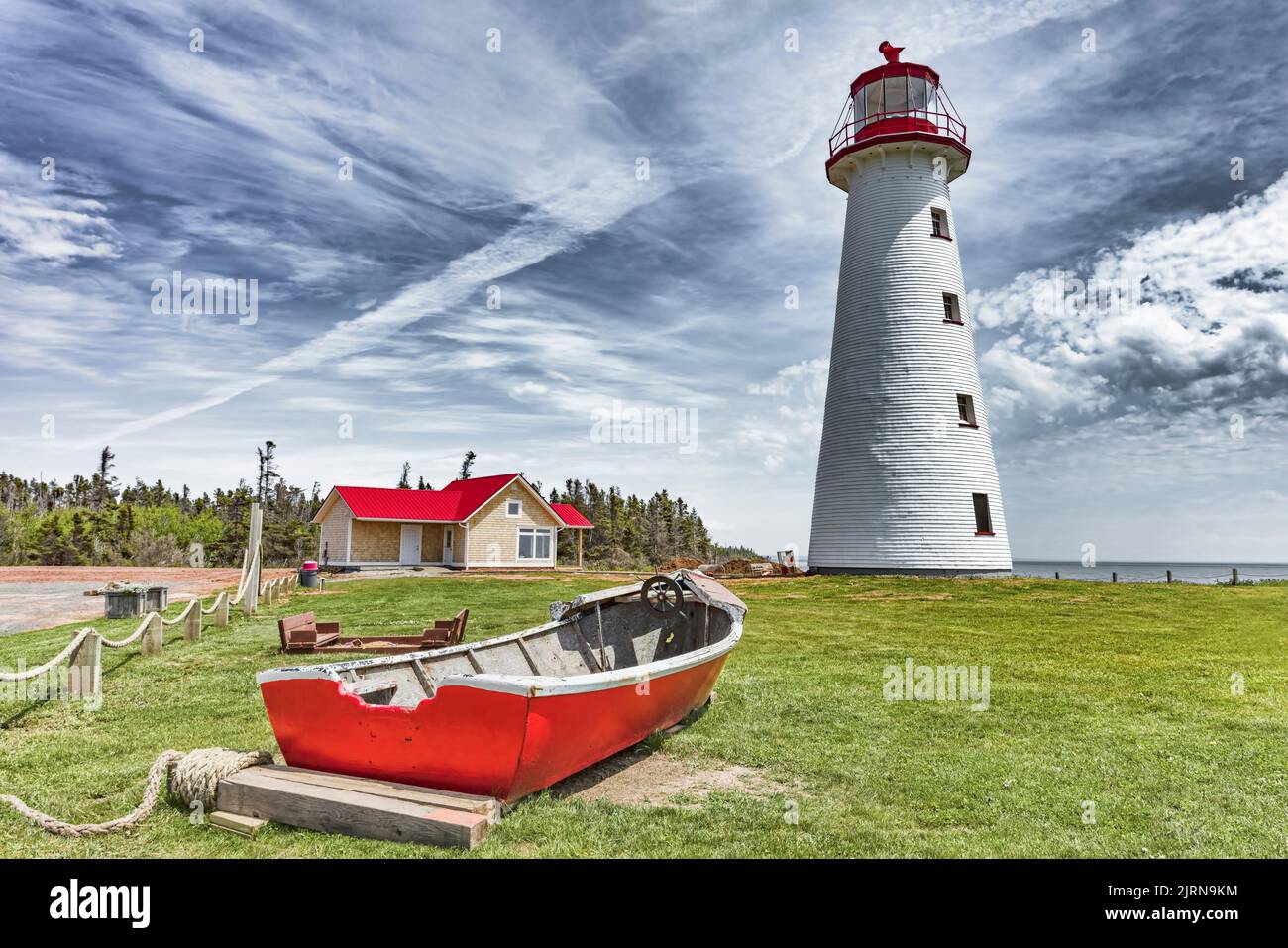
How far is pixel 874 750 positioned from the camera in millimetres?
7078

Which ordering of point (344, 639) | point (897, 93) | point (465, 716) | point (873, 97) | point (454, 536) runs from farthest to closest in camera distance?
point (454, 536), point (873, 97), point (897, 93), point (344, 639), point (465, 716)

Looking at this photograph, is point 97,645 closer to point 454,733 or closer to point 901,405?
point 454,733

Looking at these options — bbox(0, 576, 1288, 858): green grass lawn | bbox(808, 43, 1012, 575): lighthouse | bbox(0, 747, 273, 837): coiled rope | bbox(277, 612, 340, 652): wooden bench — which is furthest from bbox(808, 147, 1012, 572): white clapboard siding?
bbox(0, 747, 273, 837): coiled rope

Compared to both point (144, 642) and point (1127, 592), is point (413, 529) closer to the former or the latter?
point (144, 642)

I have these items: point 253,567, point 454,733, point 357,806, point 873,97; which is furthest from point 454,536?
point 357,806

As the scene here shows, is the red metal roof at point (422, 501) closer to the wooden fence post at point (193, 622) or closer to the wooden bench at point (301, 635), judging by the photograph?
the wooden fence post at point (193, 622)

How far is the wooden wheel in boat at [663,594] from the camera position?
31.2 ft

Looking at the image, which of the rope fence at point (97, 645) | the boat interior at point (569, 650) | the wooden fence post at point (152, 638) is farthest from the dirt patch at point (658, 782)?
the wooden fence post at point (152, 638)

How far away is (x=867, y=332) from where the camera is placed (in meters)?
25.1

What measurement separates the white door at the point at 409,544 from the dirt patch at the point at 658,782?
33.8 metres

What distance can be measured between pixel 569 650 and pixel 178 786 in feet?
13.7

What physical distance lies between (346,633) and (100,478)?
62130 mm
